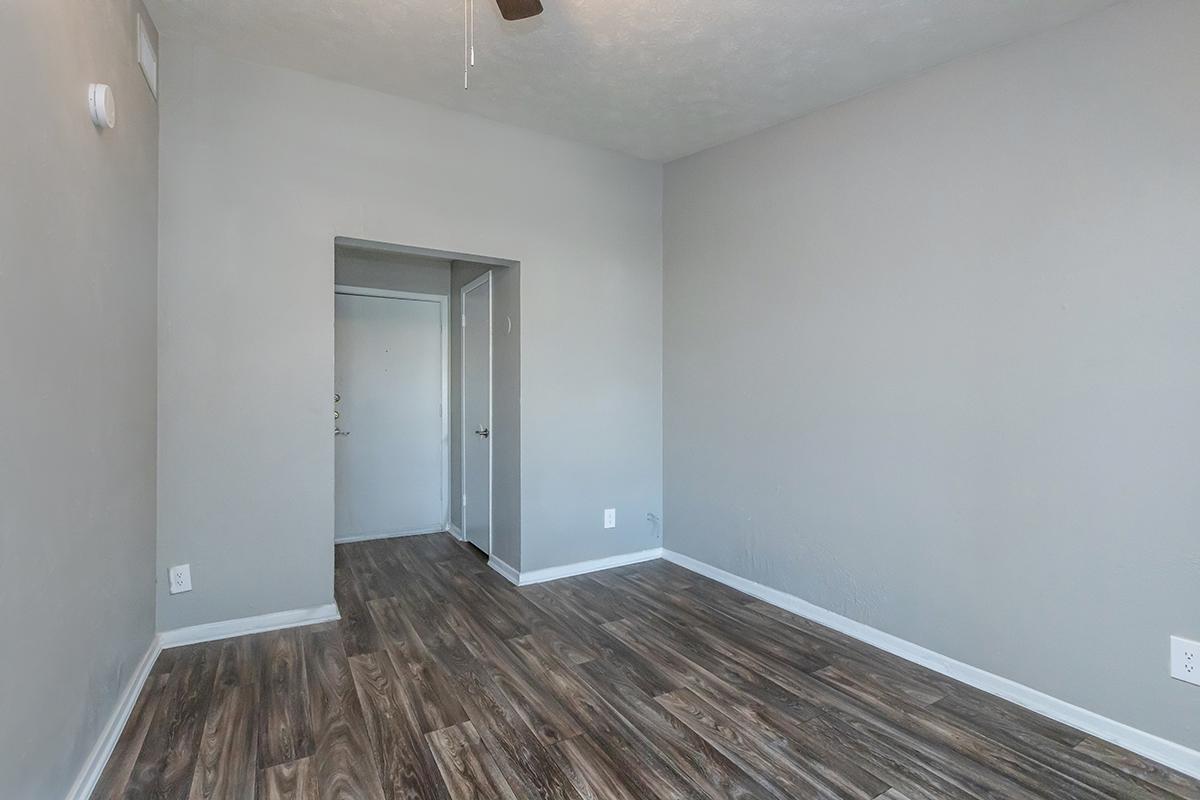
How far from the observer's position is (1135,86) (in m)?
2.06

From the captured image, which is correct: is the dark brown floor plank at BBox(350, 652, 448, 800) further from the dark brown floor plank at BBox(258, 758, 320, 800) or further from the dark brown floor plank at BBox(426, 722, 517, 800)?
the dark brown floor plank at BBox(258, 758, 320, 800)

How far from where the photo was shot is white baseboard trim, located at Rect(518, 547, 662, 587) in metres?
3.65

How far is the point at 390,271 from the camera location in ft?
15.3

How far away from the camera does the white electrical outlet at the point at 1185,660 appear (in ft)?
6.36

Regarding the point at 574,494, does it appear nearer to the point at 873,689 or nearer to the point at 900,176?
the point at 873,689

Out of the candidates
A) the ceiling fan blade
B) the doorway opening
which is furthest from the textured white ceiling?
the doorway opening

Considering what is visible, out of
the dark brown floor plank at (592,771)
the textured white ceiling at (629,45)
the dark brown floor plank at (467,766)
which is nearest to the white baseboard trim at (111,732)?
the dark brown floor plank at (467,766)

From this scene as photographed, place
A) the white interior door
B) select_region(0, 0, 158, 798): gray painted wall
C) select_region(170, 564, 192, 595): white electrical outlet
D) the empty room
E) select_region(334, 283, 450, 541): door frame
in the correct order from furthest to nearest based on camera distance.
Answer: select_region(334, 283, 450, 541): door frame
the white interior door
select_region(170, 564, 192, 595): white electrical outlet
the empty room
select_region(0, 0, 158, 798): gray painted wall

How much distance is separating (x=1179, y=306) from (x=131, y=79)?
12.8ft

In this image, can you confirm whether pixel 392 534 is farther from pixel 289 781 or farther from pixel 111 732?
pixel 289 781

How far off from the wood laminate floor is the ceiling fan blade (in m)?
2.52

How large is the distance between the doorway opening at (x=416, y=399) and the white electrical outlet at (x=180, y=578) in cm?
172

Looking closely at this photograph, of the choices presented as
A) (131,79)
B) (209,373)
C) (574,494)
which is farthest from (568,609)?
(131,79)

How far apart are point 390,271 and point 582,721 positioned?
147 inches
